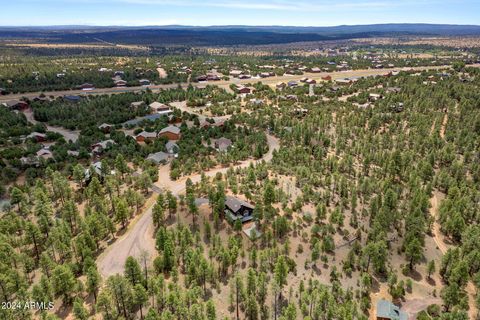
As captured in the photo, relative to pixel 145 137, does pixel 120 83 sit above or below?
above

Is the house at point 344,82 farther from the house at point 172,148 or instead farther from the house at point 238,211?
the house at point 238,211

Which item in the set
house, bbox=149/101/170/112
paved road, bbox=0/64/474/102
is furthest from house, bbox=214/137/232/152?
paved road, bbox=0/64/474/102

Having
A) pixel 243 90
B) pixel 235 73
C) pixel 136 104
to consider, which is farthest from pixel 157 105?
pixel 235 73

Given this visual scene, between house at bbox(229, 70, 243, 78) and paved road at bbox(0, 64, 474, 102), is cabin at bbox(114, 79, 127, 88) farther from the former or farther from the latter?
house at bbox(229, 70, 243, 78)

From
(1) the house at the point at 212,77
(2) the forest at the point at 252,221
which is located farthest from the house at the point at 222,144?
(1) the house at the point at 212,77

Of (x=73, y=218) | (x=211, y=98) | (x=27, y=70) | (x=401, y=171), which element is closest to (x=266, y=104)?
(x=211, y=98)

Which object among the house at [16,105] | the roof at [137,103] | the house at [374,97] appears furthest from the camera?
the house at [374,97]

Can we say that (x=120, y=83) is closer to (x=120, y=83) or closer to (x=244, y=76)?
(x=120, y=83)
